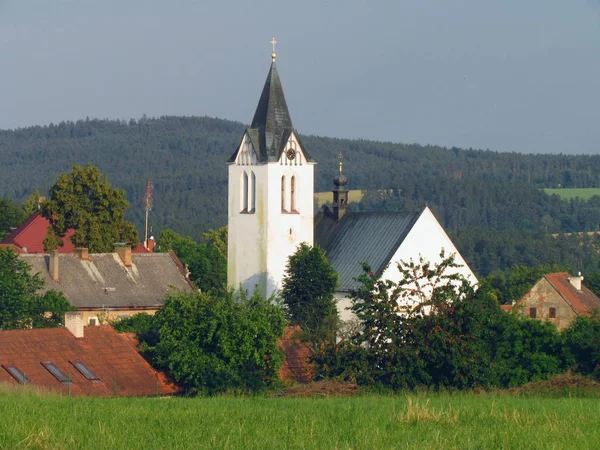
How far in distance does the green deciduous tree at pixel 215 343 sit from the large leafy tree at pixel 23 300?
11.5 m

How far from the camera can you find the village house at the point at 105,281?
54.8 meters

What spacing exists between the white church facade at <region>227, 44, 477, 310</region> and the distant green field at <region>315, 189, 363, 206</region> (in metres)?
92.7

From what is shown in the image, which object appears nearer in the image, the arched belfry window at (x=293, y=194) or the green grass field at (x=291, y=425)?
the green grass field at (x=291, y=425)

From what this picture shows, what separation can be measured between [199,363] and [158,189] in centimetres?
15629

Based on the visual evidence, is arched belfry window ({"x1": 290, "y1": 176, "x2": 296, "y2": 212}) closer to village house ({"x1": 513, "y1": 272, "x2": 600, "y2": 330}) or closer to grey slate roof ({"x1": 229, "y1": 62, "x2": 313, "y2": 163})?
grey slate roof ({"x1": 229, "y1": 62, "x2": 313, "y2": 163})

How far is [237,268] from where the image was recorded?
5322 cm

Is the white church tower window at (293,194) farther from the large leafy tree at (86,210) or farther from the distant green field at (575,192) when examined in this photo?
the distant green field at (575,192)

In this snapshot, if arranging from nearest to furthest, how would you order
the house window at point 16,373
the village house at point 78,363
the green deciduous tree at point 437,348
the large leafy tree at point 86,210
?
1. the green deciduous tree at point 437,348
2. the house window at point 16,373
3. the village house at point 78,363
4. the large leafy tree at point 86,210

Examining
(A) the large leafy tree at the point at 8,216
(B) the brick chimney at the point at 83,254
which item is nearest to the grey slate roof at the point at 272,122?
(B) the brick chimney at the point at 83,254

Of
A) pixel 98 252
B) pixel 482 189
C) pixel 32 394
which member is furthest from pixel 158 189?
pixel 32 394

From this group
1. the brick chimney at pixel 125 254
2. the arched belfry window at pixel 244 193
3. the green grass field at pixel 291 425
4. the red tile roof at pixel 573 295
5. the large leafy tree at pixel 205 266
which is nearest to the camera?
the green grass field at pixel 291 425

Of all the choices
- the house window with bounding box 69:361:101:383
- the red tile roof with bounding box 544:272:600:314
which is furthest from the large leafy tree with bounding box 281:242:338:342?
the red tile roof with bounding box 544:272:600:314

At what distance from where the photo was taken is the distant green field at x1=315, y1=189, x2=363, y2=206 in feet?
496

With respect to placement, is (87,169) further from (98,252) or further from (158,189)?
(158,189)
